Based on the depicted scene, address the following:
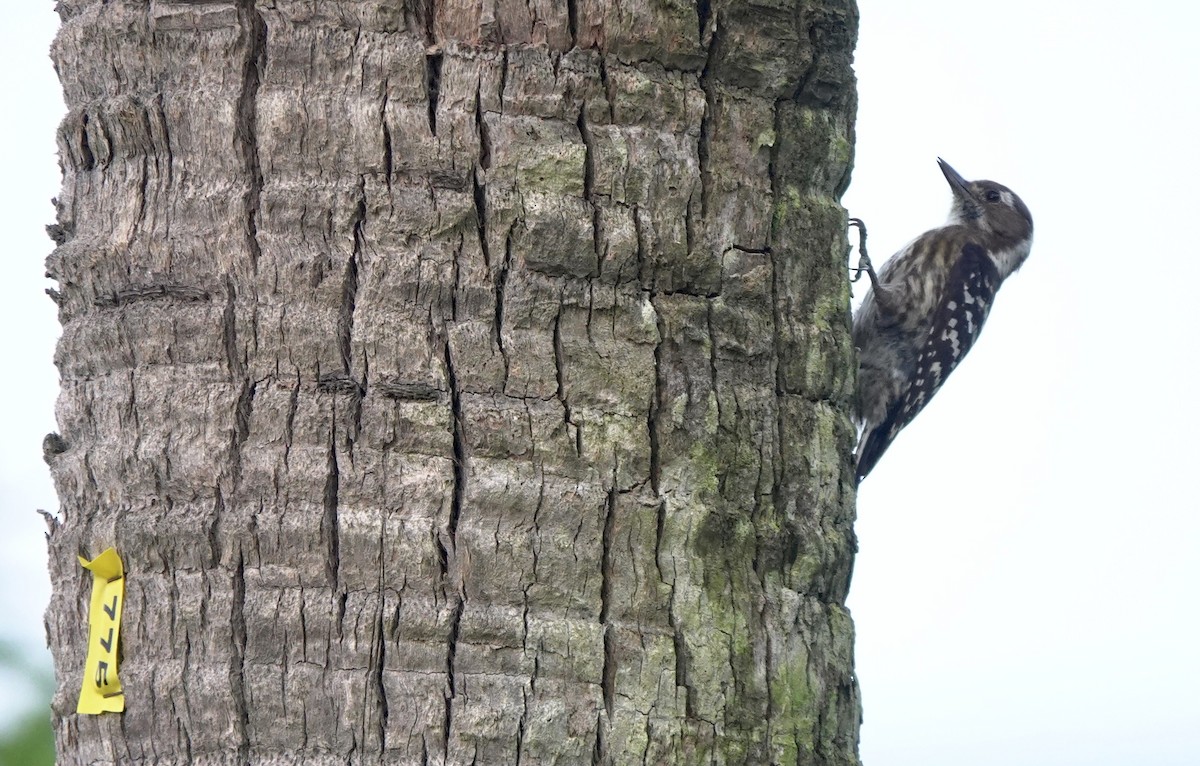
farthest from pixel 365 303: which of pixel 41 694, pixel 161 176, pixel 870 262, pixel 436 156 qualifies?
pixel 870 262

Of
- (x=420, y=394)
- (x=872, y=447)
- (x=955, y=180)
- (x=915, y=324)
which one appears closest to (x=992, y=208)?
(x=955, y=180)

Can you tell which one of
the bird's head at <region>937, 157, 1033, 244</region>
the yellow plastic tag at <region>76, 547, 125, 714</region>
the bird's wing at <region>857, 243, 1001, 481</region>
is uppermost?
the bird's head at <region>937, 157, 1033, 244</region>

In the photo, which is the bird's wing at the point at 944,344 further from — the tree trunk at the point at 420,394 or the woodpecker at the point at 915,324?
→ the tree trunk at the point at 420,394

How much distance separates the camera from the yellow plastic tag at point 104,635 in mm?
2314

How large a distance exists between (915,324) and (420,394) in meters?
4.49

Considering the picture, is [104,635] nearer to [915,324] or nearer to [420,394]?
[420,394]

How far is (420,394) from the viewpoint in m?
2.20

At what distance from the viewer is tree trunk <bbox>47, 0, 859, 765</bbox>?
2178mm

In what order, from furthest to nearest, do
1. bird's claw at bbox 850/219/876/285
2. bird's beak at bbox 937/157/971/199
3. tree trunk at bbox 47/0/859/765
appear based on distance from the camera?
bird's beak at bbox 937/157/971/199 → bird's claw at bbox 850/219/876/285 → tree trunk at bbox 47/0/859/765

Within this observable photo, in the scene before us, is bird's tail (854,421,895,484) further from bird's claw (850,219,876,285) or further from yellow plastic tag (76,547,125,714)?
yellow plastic tag (76,547,125,714)

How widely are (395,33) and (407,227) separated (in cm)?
36

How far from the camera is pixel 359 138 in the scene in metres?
2.25

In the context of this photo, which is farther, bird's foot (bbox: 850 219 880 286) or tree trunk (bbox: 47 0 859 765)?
bird's foot (bbox: 850 219 880 286)

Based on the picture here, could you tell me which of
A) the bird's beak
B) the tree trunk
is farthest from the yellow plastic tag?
the bird's beak
